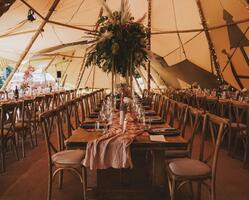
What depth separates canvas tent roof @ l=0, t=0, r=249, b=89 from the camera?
922 centimetres

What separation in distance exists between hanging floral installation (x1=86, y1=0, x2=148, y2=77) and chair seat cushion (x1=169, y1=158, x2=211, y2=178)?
5.94ft

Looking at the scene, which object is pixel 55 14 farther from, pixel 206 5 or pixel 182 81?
pixel 182 81

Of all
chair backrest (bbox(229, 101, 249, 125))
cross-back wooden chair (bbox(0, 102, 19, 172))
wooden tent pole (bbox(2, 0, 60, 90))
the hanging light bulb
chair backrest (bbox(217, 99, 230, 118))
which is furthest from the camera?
wooden tent pole (bbox(2, 0, 60, 90))

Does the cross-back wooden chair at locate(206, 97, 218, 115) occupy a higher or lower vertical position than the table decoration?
lower

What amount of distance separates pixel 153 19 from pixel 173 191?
10.5 meters

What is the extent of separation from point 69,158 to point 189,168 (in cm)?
121

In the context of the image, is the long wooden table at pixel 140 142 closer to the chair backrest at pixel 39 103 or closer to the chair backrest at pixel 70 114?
the chair backrest at pixel 70 114

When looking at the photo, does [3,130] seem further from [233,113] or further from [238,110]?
[233,113]

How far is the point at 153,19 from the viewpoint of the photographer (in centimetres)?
1286

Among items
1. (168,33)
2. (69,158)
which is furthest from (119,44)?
(168,33)

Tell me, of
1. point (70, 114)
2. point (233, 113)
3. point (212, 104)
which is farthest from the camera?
point (212, 104)

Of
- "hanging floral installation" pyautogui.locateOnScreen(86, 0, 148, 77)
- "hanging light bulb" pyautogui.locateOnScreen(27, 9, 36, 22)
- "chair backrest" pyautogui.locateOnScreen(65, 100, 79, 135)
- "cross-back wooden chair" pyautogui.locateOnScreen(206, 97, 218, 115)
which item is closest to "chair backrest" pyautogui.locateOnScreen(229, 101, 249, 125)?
"cross-back wooden chair" pyautogui.locateOnScreen(206, 97, 218, 115)

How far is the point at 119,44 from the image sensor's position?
14.8ft

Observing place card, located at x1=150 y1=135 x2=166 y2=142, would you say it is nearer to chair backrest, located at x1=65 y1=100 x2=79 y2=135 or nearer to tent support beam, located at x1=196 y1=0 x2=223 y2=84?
chair backrest, located at x1=65 y1=100 x2=79 y2=135
